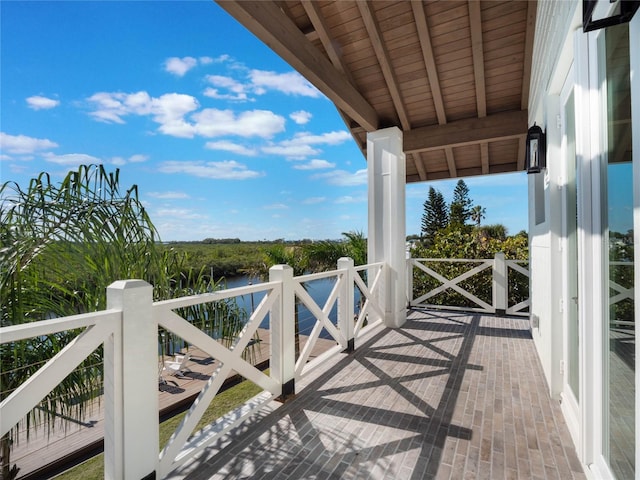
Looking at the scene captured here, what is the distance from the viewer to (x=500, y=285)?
5.25 meters

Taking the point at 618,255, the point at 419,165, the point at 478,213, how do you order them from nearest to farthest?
the point at 618,255
the point at 419,165
the point at 478,213

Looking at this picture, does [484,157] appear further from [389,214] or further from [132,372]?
[132,372]

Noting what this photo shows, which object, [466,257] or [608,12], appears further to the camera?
[466,257]

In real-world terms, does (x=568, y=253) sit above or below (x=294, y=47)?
below

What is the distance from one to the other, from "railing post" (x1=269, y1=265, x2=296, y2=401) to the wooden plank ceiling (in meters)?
1.99

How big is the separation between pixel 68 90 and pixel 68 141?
2403 mm

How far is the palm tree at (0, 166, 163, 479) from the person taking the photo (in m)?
1.56

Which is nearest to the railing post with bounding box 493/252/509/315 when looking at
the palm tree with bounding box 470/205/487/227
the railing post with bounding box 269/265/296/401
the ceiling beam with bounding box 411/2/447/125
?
the ceiling beam with bounding box 411/2/447/125

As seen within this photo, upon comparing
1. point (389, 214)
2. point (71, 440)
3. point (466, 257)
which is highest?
point (389, 214)

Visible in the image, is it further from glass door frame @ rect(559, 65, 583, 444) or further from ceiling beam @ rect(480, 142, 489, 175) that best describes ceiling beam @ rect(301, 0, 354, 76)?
ceiling beam @ rect(480, 142, 489, 175)

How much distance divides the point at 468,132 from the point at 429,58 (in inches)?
53.5

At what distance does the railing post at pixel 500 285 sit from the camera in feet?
17.1

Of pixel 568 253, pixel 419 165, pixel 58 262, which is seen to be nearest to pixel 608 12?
pixel 568 253

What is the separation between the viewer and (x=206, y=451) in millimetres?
1903
